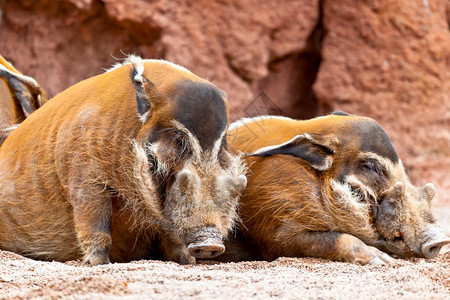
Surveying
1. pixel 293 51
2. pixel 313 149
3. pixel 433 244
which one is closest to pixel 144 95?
pixel 313 149

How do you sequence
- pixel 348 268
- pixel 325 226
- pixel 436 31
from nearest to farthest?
pixel 348 268, pixel 325 226, pixel 436 31

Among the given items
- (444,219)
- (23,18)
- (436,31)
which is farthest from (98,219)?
(436,31)

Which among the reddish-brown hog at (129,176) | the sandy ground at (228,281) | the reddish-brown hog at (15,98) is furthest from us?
the reddish-brown hog at (15,98)

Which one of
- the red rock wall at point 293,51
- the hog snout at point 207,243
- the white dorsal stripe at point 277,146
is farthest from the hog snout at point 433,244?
the red rock wall at point 293,51

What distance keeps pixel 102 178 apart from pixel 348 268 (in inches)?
54.6

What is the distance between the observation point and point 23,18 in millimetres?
7723

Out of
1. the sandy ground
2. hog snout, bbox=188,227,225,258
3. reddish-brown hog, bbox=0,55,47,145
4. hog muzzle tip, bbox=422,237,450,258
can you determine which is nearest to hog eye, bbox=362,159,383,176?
hog muzzle tip, bbox=422,237,450,258

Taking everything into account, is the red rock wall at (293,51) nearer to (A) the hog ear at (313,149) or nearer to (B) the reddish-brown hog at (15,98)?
(B) the reddish-brown hog at (15,98)

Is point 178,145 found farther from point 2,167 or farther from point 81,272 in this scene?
point 2,167

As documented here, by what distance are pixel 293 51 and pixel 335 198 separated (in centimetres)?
429

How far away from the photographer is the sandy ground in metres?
2.83

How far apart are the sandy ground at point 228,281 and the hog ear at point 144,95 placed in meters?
0.80

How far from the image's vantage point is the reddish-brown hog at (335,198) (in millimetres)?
4328

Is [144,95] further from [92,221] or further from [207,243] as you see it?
[207,243]
